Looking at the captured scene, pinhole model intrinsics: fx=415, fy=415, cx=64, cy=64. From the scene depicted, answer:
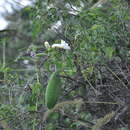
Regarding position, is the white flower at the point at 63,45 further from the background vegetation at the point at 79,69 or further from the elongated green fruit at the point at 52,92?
the elongated green fruit at the point at 52,92

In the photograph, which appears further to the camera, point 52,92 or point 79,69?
point 79,69

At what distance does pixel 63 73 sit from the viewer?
2.73 meters

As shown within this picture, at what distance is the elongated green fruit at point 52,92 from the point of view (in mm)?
2201

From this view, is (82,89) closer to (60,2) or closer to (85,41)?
(85,41)

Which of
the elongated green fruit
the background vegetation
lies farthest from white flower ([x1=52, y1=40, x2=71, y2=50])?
the elongated green fruit

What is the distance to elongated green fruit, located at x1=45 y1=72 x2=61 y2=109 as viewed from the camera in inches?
86.7

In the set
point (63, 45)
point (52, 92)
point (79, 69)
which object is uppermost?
point (63, 45)

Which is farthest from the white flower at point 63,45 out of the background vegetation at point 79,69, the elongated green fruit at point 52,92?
the elongated green fruit at point 52,92

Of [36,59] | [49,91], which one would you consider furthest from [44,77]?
[49,91]

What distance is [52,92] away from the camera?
2.22 m

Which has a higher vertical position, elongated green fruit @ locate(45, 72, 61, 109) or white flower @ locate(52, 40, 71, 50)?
white flower @ locate(52, 40, 71, 50)

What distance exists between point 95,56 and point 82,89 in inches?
12.4

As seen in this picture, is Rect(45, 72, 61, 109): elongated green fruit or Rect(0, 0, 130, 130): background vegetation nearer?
Rect(45, 72, 61, 109): elongated green fruit

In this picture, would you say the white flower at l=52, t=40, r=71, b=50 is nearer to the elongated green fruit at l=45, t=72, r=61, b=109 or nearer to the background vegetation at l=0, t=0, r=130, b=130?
the background vegetation at l=0, t=0, r=130, b=130
